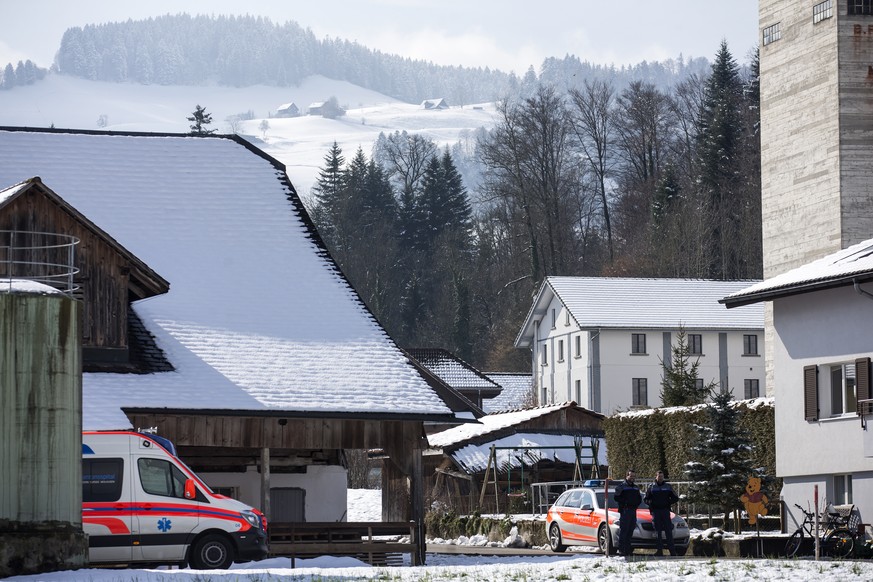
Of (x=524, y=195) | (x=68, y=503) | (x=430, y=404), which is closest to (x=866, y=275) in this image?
(x=430, y=404)

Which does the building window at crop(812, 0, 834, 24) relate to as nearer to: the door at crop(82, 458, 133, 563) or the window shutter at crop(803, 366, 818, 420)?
the window shutter at crop(803, 366, 818, 420)

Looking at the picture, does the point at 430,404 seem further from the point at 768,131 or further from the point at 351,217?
the point at 351,217

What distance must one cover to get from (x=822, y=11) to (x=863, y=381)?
2111 centimetres

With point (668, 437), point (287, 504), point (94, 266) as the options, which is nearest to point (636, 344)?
point (668, 437)

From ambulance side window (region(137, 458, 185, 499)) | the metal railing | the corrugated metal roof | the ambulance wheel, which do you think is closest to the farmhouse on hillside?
the metal railing

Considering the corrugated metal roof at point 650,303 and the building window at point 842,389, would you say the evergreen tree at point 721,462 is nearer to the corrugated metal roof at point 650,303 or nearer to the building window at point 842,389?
the building window at point 842,389

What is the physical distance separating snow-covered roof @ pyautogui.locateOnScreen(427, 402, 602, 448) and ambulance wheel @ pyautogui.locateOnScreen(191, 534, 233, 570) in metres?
33.2

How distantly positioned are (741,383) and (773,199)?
3090 cm

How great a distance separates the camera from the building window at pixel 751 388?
270ft

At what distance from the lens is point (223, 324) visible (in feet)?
104

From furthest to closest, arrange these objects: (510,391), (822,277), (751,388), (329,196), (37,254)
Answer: (329,196) < (510,391) < (751,388) < (822,277) < (37,254)

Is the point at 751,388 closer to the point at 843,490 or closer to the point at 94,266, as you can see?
the point at 843,490

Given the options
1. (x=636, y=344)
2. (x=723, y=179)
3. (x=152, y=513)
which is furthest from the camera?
(x=723, y=179)

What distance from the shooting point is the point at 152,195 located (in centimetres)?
3547
